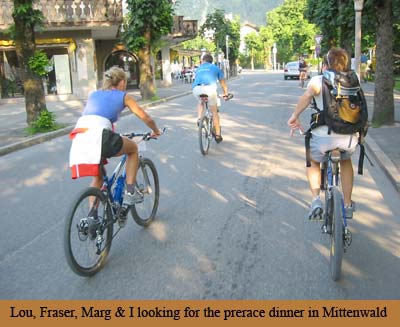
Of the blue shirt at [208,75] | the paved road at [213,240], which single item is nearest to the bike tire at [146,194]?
the paved road at [213,240]

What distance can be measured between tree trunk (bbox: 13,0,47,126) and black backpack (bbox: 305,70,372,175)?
438 inches

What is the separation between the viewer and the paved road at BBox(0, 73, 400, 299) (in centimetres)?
417

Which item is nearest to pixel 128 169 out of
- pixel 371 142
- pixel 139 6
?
pixel 371 142

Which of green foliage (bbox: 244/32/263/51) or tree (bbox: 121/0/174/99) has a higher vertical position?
green foliage (bbox: 244/32/263/51)

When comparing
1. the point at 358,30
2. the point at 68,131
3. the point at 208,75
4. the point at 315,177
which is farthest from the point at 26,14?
the point at 315,177

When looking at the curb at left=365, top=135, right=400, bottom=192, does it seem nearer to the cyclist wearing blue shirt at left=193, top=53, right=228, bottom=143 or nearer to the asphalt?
the asphalt

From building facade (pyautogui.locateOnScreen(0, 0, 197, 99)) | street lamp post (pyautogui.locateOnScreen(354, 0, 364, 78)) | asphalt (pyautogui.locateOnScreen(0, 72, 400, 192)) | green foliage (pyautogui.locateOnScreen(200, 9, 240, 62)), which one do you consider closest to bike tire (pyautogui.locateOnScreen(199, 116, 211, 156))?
asphalt (pyautogui.locateOnScreen(0, 72, 400, 192))

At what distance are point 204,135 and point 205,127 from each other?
0.17 meters

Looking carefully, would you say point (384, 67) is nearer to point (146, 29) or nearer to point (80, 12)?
point (146, 29)

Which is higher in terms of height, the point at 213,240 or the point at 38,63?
the point at 38,63

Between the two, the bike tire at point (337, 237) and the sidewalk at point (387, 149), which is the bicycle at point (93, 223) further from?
the sidewalk at point (387, 149)

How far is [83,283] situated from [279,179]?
4164 millimetres

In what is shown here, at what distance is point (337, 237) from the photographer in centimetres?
412

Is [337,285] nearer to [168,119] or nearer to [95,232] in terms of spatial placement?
[95,232]
